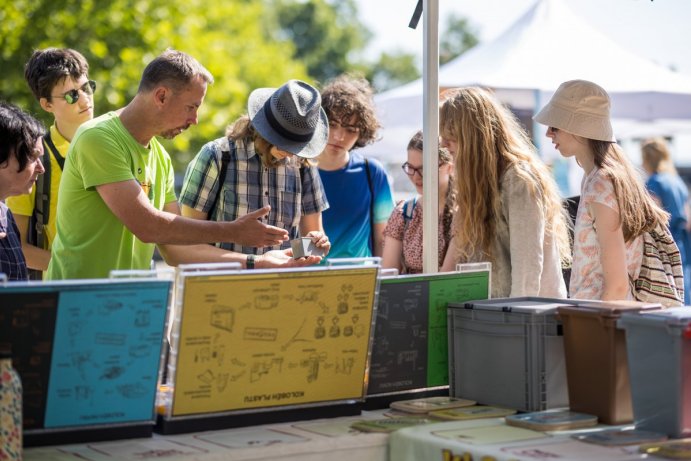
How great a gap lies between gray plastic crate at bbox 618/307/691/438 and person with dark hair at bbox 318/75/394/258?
169 cm

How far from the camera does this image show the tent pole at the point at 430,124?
3.00 meters

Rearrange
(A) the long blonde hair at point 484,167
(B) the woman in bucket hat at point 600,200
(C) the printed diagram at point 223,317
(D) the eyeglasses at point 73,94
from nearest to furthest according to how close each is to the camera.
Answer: (C) the printed diagram at point 223,317
(B) the woman in bucket hat at point 600,200
(A) the long blonde hair at point 484,167
(D) the eyeglasses at point 73,94

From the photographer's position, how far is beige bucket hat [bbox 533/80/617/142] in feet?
10.3

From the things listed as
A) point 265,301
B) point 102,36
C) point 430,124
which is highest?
point 102,36

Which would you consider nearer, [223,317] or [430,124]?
[223,317]

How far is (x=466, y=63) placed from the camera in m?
6.85

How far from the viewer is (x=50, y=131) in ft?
12.4

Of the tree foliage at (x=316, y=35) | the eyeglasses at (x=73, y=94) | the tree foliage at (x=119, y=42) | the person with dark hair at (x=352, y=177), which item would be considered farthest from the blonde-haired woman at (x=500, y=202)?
the tree foliage at (x=316, y=35)

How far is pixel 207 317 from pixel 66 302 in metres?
0.32

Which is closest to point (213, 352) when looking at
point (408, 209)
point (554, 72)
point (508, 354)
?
point (508, 354)

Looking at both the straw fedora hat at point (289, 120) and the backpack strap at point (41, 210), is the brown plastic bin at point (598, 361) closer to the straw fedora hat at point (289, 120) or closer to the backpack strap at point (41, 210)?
the straw fedora hat at point (289, 120)

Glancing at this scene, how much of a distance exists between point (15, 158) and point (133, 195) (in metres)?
0.35

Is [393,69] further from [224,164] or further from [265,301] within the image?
[265,301]

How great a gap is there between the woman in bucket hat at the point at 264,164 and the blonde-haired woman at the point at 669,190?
3928 millimetres
